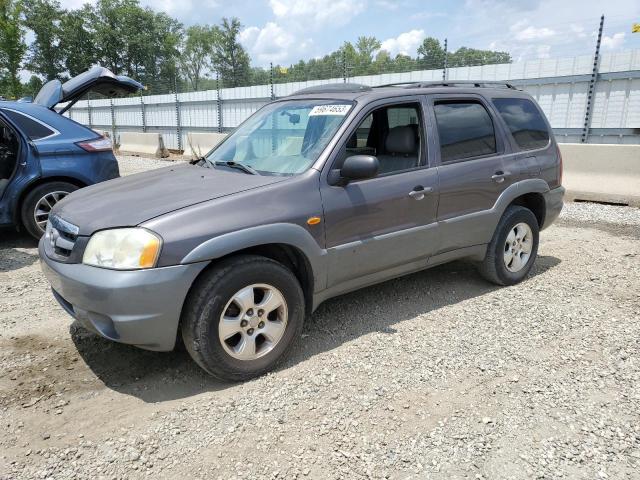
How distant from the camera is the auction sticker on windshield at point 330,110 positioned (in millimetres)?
3686

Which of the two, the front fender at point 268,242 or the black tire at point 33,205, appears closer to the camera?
the front fender at point 268,242

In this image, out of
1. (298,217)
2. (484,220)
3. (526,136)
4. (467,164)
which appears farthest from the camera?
(526,136)

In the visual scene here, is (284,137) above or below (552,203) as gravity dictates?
above

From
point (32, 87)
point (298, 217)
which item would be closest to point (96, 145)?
point (298, 217)

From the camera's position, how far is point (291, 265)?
343cm

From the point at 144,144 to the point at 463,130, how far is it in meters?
16.1

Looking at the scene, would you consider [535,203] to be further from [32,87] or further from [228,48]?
[228,48]

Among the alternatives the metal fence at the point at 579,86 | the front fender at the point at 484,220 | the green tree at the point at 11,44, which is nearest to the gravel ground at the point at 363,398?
the front fender at the point at 484,220

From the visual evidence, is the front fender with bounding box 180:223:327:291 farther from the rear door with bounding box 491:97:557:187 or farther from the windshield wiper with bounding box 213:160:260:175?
the rear door with bounding box 491:97:557:187

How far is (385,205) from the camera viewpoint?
366cm

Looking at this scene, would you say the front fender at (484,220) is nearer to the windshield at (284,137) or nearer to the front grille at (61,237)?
the windshield at (284,137)

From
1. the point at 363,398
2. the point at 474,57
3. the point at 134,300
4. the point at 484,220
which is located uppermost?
the point at 474,57

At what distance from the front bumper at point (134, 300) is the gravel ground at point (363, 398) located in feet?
1.57

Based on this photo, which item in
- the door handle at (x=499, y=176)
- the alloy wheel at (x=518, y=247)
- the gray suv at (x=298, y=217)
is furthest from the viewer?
the alloy wheel at (x=518, y=247)
